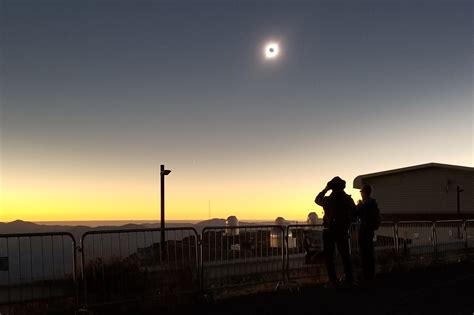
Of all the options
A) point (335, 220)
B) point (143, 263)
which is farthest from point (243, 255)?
point (143, 263)

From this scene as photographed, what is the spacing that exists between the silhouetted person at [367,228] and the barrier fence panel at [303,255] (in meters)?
→ 0.95

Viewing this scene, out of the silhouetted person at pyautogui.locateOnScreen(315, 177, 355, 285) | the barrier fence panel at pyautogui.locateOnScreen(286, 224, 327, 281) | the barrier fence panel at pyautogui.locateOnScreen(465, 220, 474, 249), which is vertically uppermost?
the silhouetted person at pyautogui.locateOnScreen(315, 177, 355, 285)

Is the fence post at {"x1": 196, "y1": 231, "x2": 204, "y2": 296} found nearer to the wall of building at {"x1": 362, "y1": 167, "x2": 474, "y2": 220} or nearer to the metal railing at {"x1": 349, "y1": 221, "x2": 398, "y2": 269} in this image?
the metal railing at {"x1": 349, "y1": 221, "x2": 398, "y2": 269}

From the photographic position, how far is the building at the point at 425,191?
41719 mm

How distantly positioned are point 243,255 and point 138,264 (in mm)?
2390

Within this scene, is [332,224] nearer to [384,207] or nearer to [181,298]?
[181,298]

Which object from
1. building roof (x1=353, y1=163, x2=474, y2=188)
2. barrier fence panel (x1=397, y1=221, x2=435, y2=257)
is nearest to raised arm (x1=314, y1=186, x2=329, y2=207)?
barrier fence panel (x1=397, y1=221, x2=435, y2=257)

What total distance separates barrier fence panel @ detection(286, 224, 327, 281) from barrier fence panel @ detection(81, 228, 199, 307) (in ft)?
7.49

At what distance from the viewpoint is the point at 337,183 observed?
32.5 feet

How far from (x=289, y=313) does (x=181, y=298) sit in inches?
80.7

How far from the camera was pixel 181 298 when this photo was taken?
28.9ft

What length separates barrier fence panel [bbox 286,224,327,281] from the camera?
11259 mm

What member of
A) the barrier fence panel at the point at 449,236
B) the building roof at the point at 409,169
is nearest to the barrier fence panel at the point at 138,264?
the barrier fence panel at the point at 449,236

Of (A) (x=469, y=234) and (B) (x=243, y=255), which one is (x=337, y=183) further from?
(A) (x=469, y=234)
